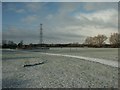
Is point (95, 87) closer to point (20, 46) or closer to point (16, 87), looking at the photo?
point (16, 87)

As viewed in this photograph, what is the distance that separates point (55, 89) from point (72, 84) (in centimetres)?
118

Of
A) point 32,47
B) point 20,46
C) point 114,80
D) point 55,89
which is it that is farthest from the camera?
point 20,46

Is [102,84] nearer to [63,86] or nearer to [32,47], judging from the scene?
[63,86]

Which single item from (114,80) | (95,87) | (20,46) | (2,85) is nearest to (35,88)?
(2,85)

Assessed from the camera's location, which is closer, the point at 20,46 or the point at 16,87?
the point at 16,87

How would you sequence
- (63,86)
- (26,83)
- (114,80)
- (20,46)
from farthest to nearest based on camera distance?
1. (20,46)
2. (114,80)
3. (26,83)
4. (63,86)

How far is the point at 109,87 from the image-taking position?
808cm

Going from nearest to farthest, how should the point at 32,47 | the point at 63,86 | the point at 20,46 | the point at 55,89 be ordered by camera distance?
the point at 55,89 < the point at 63,86 < the point at 32,47 < the point at 20,46

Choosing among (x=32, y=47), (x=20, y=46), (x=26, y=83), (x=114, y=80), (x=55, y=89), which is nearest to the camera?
(x=55, y=89)

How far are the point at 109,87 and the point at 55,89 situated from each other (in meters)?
2.23

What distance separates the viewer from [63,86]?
813 centimetres

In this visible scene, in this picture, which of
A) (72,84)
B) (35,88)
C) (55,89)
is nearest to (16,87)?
(35,88)

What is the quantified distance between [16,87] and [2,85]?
0.82 meters

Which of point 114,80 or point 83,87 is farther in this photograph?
point 114,80
